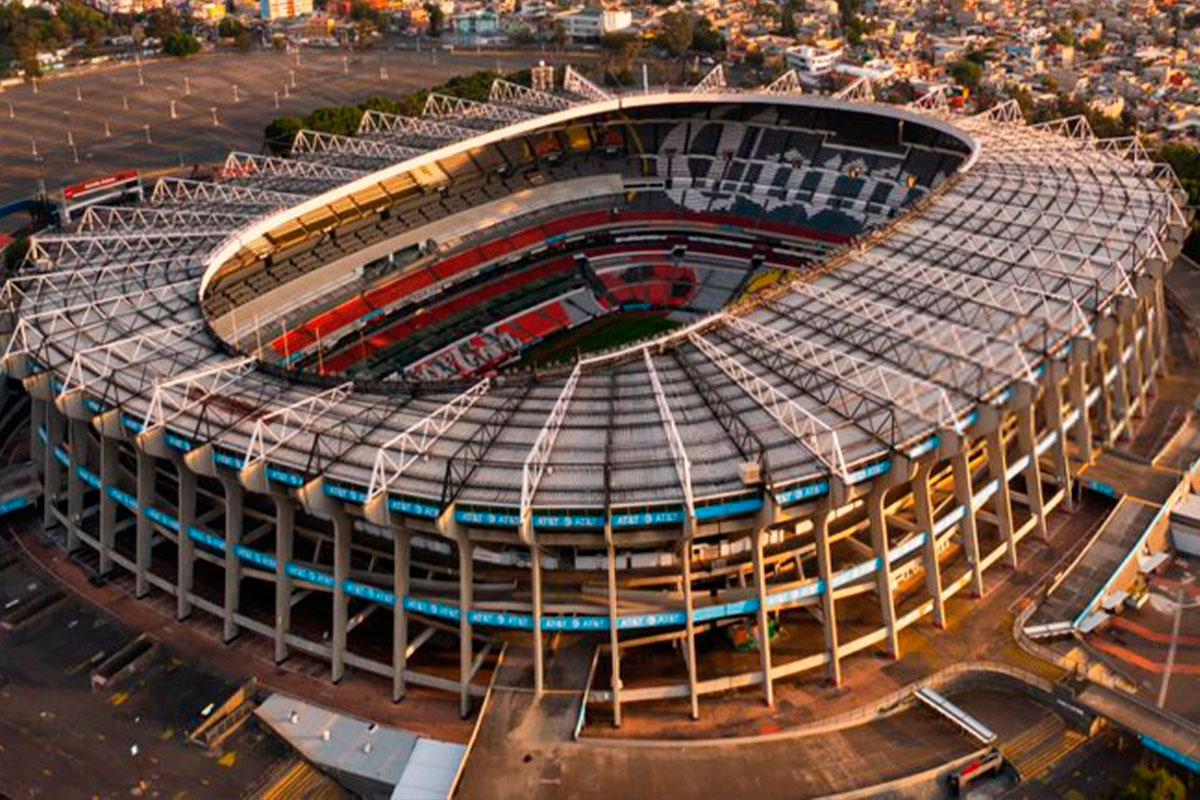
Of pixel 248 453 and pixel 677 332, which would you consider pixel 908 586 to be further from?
pixel 248 453

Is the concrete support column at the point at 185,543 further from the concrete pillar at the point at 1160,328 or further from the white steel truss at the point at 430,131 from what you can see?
the concrete pillar at the point at 1160,328

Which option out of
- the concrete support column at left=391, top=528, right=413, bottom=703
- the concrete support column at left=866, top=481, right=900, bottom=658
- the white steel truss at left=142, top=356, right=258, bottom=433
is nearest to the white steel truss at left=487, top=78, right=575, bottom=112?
the white steel truss at left=142, top=356, right=258, bottom=433

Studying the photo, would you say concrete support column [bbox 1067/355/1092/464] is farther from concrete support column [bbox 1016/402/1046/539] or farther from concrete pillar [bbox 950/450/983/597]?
concrete pillar [bbox 950/450/983/597]

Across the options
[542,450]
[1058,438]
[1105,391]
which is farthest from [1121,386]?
[542,450]

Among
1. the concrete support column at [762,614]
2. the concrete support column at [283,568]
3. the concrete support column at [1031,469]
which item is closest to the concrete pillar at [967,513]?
the concrete support column at [1031,469]

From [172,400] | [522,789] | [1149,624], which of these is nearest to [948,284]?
[1149,624]
